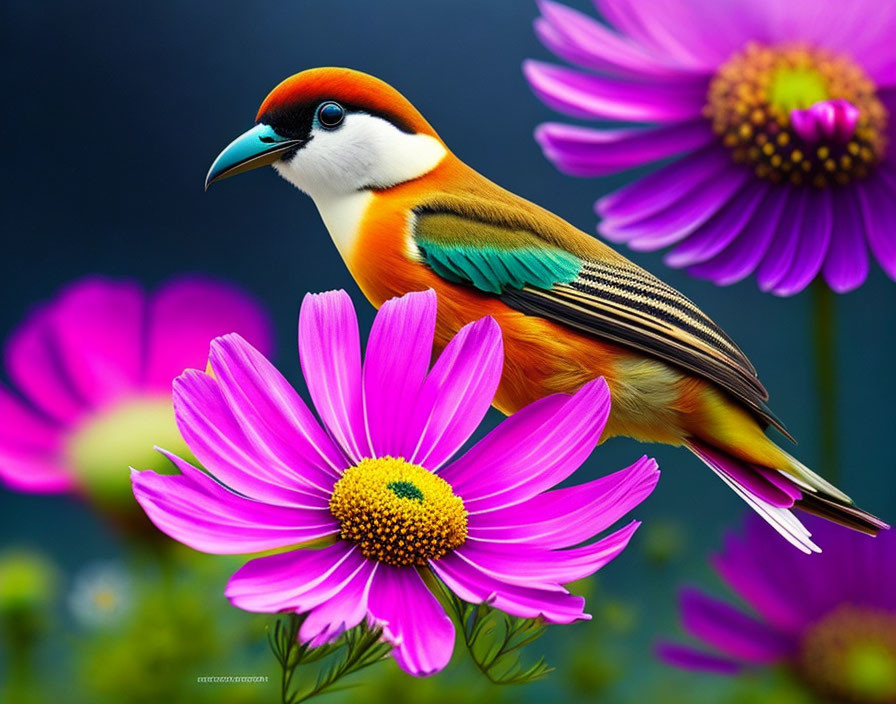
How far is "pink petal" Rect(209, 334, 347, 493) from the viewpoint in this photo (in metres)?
0.29

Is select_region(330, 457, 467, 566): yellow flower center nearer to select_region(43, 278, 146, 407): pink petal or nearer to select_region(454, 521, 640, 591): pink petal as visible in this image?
select_region(454, 521, 640, 591): pink petal

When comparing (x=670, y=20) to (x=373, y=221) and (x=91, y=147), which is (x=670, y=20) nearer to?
(x=373, y=221)

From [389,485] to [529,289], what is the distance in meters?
0.11

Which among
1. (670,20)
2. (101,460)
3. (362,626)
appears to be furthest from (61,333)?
(670,20)

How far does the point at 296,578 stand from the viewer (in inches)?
10.2

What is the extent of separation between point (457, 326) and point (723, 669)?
173 millimetres

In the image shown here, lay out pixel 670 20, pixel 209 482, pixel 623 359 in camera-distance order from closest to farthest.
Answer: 1. pixel 209 482
2. pixel 623 359
3. pixel 670 20

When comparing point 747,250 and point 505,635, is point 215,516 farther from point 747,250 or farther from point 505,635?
point 747,250

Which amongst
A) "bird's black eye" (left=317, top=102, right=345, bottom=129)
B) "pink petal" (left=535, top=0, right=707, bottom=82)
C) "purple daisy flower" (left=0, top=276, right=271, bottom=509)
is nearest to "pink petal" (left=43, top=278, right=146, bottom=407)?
"purple daisy flower" (left=0, top=276, right=271, bottom=509)

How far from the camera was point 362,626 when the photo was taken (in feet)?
0.89

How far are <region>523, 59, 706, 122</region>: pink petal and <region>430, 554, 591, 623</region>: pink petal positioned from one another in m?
0.24

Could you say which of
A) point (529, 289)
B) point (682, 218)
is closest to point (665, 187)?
point (682, 218)

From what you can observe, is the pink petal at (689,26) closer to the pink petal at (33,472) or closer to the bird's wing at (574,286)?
the bird's wing at (574,286)

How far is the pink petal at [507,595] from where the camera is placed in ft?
0.85
